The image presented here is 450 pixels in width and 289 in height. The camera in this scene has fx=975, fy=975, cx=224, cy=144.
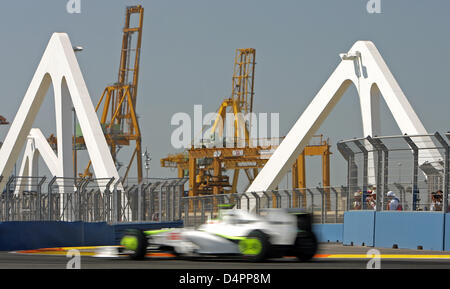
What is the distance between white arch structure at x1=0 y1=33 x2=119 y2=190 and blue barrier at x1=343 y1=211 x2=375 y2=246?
17317 mm

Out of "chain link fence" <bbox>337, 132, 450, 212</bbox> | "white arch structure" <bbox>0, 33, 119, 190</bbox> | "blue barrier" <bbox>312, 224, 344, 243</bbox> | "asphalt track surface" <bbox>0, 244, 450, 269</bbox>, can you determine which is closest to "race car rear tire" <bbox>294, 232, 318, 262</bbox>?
"asphalt track surface" <bbox>0, 244, 450, 269</bbox>

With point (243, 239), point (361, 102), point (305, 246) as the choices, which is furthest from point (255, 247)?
point (361, 102)

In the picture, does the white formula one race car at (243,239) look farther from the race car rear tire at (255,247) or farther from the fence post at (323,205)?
the fence post at (323,205)

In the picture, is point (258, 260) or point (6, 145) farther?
point (6, 145)

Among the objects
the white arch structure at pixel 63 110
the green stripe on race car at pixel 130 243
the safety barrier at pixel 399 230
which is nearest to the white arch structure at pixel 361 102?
the white arch structure at pixel 63 110

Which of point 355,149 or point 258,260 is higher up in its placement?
point 355,149

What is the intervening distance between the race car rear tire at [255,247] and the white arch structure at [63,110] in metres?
25.0

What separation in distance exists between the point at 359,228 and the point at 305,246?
831 centimetres

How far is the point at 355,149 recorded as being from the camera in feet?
73.8

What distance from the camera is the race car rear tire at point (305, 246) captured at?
15531mm

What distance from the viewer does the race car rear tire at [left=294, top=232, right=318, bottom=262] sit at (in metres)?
15.5
